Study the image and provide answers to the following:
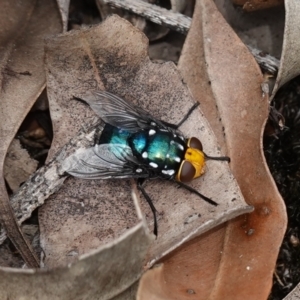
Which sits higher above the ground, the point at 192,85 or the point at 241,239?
the point at 192,85

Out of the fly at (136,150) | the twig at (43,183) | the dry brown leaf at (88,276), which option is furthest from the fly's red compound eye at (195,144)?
the dry brown leaf at (88,276)

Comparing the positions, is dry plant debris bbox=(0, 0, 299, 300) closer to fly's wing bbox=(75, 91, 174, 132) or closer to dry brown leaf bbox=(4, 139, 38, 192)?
fly's wing bbox=(75, 91, 174, 132)

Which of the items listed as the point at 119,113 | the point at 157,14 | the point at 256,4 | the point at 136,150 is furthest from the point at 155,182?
the point at 256,4

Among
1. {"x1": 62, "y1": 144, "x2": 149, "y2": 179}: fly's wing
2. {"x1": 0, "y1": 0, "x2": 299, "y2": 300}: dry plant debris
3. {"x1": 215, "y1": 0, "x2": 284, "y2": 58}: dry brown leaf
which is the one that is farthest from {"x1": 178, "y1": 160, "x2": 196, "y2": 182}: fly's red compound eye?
{"x1": 215, "y1": 0, "x2": 284, "y2": 58}: dry brown leaf

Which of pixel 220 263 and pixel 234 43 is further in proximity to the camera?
pixel 234 43

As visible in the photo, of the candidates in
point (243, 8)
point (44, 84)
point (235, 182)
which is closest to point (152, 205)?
point (235, 182)

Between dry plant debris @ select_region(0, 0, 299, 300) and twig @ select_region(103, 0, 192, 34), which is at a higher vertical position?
twig @ select_region(103, 0, 192, 34)

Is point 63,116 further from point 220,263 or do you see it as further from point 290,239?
point 290,239
